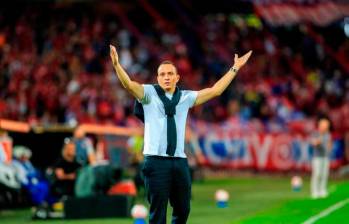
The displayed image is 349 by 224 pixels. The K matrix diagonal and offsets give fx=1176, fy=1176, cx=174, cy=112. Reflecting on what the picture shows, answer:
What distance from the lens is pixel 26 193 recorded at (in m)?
24.1

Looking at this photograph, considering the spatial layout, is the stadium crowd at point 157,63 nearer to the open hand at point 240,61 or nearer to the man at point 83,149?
the man at point 83,149

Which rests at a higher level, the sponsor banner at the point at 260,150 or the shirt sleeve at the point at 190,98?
the shirt sleeve at the point at 190,98

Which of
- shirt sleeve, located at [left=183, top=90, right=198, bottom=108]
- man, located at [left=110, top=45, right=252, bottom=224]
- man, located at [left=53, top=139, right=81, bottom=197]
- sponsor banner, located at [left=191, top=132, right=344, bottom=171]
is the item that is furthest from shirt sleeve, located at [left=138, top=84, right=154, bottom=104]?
sponsor banner, located at [left=191, top=132, right=344, bottom=171]

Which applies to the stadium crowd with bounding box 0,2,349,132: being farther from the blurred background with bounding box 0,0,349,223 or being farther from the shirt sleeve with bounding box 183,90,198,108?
the shirt sleeve with bounding box 183,90,198,108

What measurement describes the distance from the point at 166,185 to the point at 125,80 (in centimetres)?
129

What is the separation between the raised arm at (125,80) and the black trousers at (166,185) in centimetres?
76

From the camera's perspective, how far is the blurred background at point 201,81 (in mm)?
31344

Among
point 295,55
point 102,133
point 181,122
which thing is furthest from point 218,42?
point 181,122

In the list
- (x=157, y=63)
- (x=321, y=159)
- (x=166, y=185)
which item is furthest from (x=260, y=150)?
(x=166, y=185)

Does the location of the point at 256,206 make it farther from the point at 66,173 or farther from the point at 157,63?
the point at 157,63

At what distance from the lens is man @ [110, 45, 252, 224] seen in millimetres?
13156

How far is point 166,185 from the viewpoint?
1316 centimetres

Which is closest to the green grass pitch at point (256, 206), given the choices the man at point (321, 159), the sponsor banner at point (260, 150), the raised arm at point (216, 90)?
the man at point (321, 159)

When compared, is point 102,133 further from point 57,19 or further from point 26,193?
point 57,19
